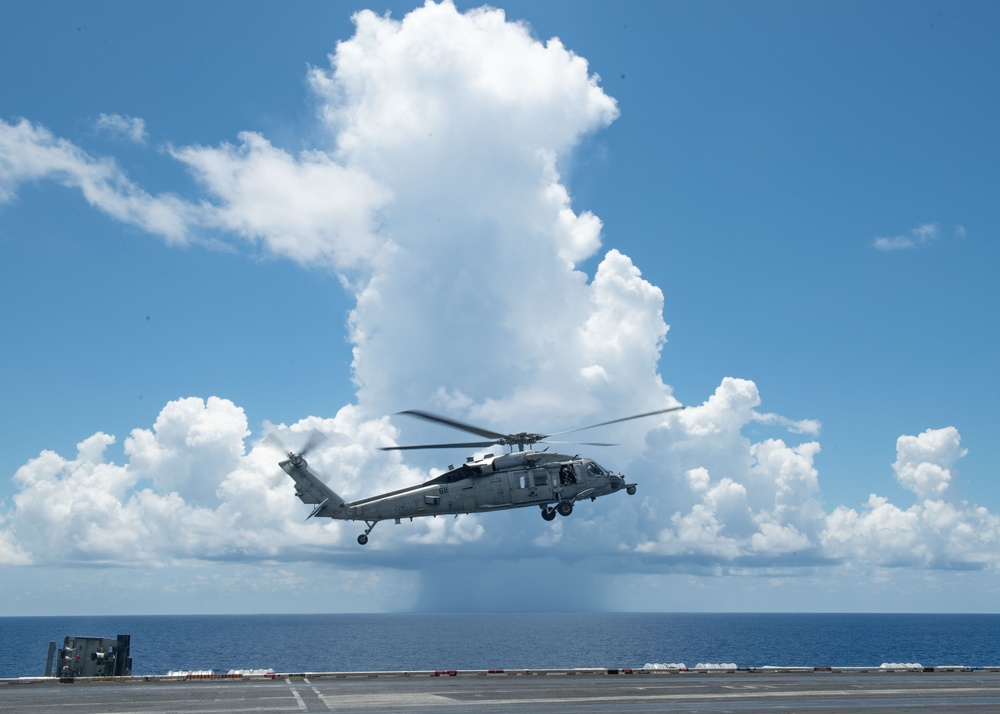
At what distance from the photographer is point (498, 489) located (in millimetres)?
39688

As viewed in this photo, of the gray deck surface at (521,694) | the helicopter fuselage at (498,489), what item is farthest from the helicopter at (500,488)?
the gray deck surface at (521,694)

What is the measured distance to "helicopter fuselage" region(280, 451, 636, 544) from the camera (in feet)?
129

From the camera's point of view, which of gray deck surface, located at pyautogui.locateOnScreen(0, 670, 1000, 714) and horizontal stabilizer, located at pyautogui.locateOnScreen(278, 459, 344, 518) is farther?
horizontal stabilizer, located at pyautogui.locateOnScreen(278, 459, 344, 518)

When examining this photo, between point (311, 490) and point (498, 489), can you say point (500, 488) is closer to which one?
point (498, 489)

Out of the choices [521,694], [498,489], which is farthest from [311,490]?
[521,694]

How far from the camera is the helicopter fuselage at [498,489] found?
3941 centimetres

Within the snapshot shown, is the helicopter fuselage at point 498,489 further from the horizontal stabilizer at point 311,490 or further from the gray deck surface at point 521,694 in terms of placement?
the gray deck surface at point 521,694

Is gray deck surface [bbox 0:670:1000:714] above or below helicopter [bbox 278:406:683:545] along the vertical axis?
below

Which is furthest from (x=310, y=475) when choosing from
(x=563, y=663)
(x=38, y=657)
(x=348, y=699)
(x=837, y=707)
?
(x=38, y=657)

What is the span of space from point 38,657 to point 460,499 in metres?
174

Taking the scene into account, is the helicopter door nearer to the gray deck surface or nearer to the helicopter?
the helicopter

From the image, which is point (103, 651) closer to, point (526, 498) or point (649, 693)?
point (526, 498)

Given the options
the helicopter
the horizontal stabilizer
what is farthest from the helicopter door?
the horizontal stabilizer

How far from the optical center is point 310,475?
41219 mm
